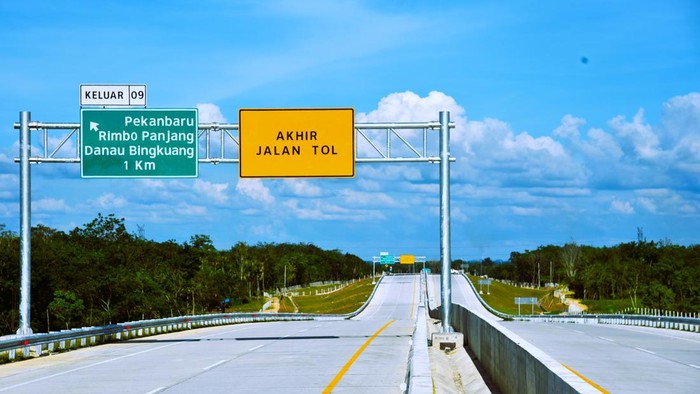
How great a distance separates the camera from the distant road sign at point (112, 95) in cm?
3159

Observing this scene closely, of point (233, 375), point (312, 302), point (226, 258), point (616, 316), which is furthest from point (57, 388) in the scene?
point (226, 258)

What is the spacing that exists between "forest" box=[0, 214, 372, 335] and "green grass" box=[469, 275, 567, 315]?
3970 centimetres

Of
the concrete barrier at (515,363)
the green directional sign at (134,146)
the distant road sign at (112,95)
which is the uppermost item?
the distant road sign at (112,95)

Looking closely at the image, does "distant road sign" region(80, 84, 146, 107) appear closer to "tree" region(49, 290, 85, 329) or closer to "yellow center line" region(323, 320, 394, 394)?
"yellow center line" region(323, 320, 394, 394)

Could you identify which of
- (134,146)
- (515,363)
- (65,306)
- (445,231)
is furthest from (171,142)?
(65,306)

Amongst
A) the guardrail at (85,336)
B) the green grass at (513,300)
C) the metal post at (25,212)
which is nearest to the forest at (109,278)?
the green grass at (513,300)

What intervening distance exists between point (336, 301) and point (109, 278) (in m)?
38.6

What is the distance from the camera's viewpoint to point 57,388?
1903cm

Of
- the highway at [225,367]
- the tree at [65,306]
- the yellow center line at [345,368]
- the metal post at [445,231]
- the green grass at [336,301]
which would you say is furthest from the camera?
the green grass at [336,301]

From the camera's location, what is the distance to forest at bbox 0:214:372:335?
10600 centimetres

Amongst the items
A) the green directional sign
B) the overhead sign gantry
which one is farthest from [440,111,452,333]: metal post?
the green directional sign

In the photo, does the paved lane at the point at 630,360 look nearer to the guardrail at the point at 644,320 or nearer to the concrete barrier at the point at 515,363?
the concrete barrier at the point at 515,363

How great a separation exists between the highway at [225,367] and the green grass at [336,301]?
311 feet

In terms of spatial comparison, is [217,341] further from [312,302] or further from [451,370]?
[312,302]
